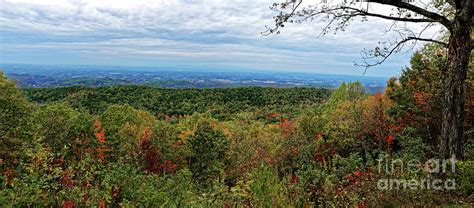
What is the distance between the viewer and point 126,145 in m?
26.0

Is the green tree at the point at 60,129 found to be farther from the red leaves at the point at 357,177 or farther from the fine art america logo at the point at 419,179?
the fine art america logo at the point at 419,179

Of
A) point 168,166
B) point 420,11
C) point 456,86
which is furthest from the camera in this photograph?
point 168,166

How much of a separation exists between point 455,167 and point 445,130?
1.95 feet

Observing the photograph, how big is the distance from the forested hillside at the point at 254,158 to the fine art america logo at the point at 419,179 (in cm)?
2

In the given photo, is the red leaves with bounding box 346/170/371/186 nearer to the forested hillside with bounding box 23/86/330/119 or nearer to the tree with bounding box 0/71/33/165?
the tree with bounding box 0/71/33/165

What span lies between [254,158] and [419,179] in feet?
57.1

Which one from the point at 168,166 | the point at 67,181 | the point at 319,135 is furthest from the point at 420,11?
the point at 168,166

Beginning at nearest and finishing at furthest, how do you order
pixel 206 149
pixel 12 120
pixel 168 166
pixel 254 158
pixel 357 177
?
pixel 357 177, pixel 12 120, pixel 254 158, pixel 168 166, pixel 206 149

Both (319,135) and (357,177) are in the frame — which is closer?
(357,177)

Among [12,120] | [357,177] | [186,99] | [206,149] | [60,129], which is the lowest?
[206,149]

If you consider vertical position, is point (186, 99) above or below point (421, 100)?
below

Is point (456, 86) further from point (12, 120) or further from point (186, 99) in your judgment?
point (186, 99)

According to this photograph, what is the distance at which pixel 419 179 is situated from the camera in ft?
17.7

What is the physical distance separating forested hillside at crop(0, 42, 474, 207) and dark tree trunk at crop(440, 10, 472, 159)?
402 millimetres
